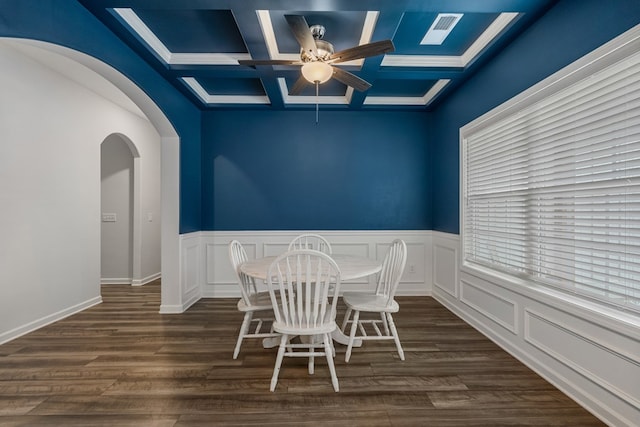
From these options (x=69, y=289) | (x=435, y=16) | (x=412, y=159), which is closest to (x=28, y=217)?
(x=69, y=289)

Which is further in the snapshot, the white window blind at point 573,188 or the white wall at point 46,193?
the white wall at point 46,193

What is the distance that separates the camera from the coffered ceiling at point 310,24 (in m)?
2.17

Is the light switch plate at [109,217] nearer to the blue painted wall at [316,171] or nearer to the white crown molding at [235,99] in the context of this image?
the blue painted wall at [316,171]

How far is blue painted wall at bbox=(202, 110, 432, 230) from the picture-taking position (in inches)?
175

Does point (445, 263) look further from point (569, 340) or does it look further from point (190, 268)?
point (190, 268)

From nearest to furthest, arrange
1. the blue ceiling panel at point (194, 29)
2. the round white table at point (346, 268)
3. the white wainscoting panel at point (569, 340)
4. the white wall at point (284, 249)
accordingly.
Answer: the white wainscoting panel at point (569, 340)
the round white table at point (346, 268)
the blue ceiling panel at point (194, 29)
the white wall at point (284, 249)

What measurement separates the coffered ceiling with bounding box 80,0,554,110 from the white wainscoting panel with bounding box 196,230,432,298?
6.10 feet

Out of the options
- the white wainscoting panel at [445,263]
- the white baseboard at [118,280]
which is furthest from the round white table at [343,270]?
the white baseboard at [118,280]

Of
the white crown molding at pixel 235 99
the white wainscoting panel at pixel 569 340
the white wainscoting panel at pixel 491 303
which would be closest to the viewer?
the white wainscoting panel at pixel 569 340

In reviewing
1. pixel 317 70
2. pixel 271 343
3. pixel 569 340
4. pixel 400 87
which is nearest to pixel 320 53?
pixel 317 70

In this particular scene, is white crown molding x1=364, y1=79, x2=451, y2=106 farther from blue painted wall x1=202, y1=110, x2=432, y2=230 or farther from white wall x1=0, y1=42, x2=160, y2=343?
white wall x1=0, y1=42, x2=160, y2=343

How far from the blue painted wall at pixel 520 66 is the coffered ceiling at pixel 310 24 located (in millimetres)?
125

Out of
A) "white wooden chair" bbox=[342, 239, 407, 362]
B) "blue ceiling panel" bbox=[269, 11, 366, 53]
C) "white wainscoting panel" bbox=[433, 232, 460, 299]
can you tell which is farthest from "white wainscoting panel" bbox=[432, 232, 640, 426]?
"blue ceiling panel" bbox=[269, 11, 366, 53]

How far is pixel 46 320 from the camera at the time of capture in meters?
3.30
